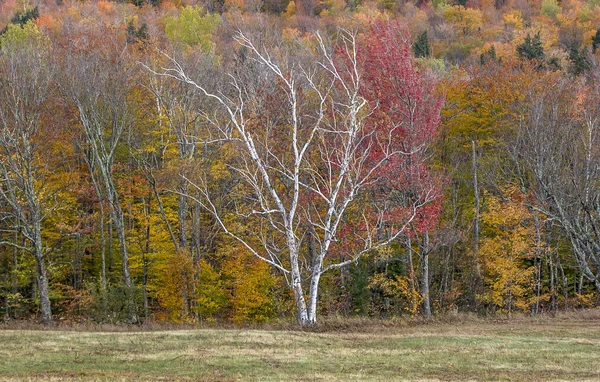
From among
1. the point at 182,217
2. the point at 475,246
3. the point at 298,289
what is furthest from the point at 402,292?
the point at 298,289

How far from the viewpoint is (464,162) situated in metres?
40.5

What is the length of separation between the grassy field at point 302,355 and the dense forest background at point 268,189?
8.63 metres

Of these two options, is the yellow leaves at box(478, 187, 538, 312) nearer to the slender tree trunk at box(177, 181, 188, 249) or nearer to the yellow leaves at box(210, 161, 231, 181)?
the yellow leaves at box(210, 161, 231, 181)

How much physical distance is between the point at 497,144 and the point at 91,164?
2204 cm

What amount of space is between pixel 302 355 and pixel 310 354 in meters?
0.24

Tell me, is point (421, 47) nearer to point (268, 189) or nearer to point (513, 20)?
point (513, 20)

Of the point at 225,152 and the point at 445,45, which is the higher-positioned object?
the point at 445,45

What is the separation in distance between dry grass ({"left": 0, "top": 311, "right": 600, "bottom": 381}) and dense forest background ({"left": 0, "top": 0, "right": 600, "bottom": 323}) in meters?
8.24

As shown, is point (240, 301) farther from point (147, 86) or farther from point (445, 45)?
point (445, 45)

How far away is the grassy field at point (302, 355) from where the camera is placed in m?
12.6

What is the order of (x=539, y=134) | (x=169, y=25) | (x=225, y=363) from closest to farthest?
1. (x=225, y=363)
2. (x=539, y=134)
3. (x=169, y=25)

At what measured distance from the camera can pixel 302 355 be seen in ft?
48.6

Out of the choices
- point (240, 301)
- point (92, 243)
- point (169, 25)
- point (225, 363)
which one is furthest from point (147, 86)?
point (169, 25)

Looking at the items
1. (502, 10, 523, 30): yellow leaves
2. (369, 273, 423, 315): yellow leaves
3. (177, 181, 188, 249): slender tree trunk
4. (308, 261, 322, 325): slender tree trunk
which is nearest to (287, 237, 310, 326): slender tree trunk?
(308, 261, 322, 325): slender tree trunk
